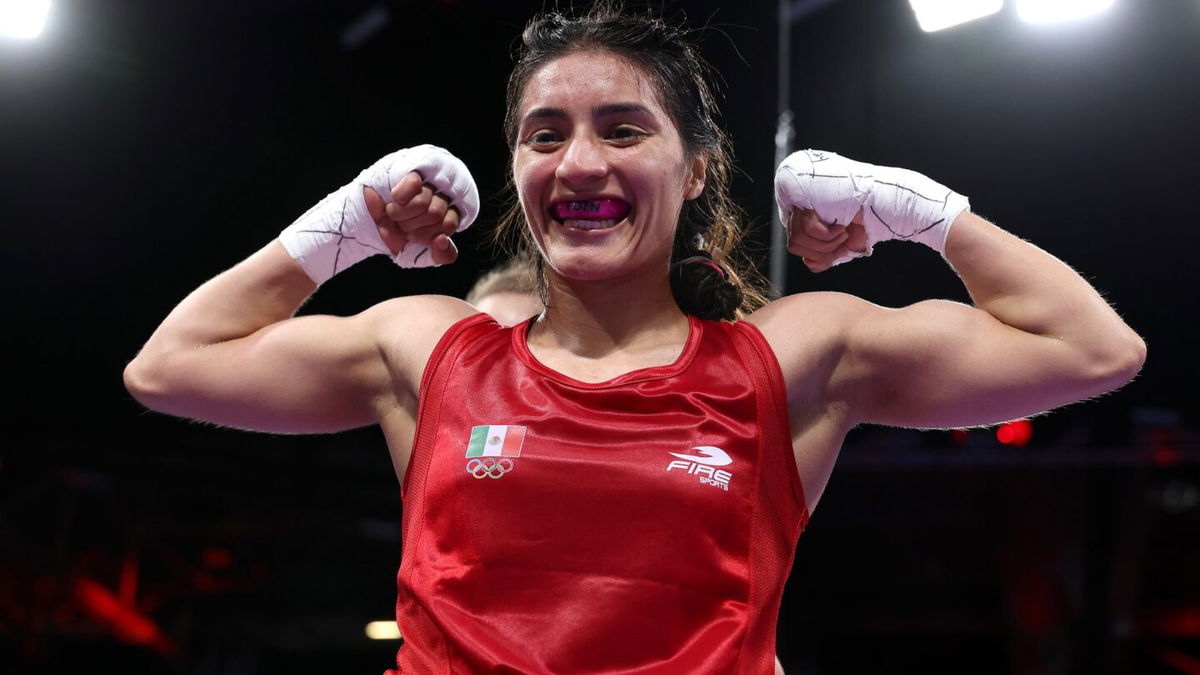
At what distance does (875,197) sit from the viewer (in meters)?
1.63

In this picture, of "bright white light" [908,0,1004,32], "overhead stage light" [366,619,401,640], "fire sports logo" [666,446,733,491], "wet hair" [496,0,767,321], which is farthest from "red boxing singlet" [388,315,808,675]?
"overhead stage light" [366,619,401,640]

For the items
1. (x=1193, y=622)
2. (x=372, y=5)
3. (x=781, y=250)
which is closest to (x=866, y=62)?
(x=781, y=250)

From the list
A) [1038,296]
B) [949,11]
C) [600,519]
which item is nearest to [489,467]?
[600,519]

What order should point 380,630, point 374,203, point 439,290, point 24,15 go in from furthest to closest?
point 380,630, point 439,290, point 24,15, point 374,203

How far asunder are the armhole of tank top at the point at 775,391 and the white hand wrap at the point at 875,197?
231mm

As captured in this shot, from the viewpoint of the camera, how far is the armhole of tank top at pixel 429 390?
1.54 m

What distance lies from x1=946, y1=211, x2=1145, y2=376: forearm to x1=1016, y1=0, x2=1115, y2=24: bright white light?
1964 millimetres

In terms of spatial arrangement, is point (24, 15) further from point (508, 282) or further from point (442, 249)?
point (442, 249)

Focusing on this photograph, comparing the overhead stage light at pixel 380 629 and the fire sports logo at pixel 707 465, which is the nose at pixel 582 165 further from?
the overhead stage light at pixel 380 629

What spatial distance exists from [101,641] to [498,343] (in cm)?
674

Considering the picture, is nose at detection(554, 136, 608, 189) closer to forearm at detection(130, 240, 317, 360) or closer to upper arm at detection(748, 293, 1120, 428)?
upper arm at detection(748, 293, 1120, 428)

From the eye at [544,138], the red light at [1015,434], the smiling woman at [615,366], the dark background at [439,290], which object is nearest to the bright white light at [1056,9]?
the dark background at [439,290]

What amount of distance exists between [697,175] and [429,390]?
0.54 meters

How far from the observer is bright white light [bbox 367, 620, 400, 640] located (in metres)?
8.26
